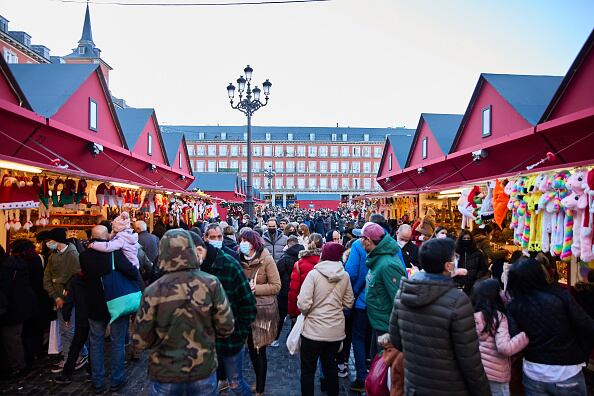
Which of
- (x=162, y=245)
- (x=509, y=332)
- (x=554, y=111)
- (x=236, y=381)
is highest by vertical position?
(x=554, y=111)

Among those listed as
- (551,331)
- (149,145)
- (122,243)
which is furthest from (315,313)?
(149,145)

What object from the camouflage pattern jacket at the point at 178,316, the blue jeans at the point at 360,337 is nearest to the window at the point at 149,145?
the blue jeans at the point at 360,337

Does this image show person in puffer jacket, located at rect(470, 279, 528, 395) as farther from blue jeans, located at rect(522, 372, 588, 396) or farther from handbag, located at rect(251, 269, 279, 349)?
handbag, located at rect(251, 269, 279, 349)

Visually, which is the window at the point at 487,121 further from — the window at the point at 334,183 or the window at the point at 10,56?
the window at the point at 334,183

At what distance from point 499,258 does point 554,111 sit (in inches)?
237

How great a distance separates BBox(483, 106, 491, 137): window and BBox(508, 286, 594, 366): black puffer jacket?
41.8ft

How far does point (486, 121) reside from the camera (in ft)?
49.5

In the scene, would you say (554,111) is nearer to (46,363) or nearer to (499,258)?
(499,258)

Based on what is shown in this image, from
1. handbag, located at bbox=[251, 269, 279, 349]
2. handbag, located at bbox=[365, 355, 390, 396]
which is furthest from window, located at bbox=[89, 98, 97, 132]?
handbag, located at bbox=[365, 355, 390, 396]

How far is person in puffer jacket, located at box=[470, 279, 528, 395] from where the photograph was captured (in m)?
3.43

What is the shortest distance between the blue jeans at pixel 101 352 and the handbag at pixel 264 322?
1812 millimetres

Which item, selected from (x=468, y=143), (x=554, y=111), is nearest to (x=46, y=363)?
(x=554, y=111)

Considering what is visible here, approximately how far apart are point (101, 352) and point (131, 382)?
63 centimetres

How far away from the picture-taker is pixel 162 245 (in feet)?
10.5
